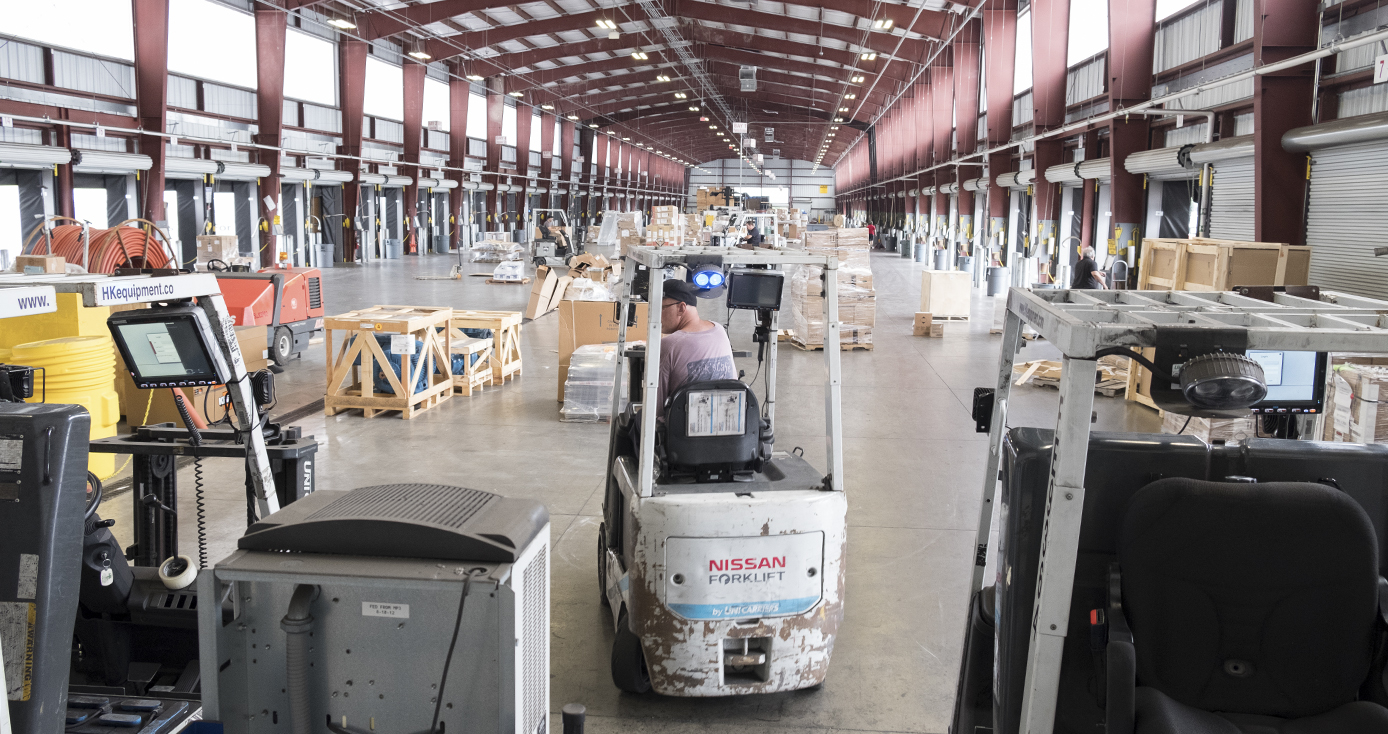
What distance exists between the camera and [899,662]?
4688 mm

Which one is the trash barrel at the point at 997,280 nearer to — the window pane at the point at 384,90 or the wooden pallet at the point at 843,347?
the wooden pallet at the point at 843,347

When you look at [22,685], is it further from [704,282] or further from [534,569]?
[704,282]

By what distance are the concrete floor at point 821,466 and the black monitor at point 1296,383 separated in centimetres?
88

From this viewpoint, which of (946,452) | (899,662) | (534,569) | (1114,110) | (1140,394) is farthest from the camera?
(1114,110)

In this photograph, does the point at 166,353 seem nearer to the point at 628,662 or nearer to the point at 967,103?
the point at 628,662

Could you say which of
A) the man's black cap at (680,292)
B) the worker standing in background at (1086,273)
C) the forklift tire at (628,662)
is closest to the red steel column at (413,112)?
the worker standing in background at (1086,273)

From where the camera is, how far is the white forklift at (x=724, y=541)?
3824 mm

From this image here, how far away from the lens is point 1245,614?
2.70m

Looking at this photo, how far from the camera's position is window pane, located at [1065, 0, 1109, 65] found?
18.5m

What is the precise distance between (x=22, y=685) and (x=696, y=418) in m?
2.54

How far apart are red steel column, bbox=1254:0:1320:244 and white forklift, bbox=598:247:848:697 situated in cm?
920

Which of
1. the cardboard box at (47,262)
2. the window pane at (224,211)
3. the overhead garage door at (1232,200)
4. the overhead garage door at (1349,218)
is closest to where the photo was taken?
the cardboard box at (47,262)

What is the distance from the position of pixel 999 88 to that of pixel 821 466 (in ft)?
60.3

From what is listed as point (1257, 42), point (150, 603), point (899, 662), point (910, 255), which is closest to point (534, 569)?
point (150, 603)
